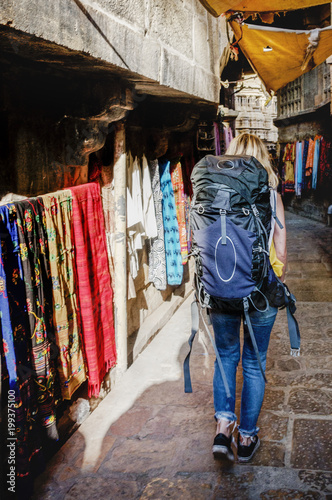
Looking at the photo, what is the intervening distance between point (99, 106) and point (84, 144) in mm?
312

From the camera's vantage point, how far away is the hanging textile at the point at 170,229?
5.89 metres

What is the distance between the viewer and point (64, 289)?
10.7 feet

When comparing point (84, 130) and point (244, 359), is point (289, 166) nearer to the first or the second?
point (84, 130)

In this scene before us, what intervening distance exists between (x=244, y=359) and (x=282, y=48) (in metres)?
5.03

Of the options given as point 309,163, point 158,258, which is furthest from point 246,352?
point 309,163

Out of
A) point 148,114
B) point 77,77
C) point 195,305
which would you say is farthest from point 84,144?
point 148,114

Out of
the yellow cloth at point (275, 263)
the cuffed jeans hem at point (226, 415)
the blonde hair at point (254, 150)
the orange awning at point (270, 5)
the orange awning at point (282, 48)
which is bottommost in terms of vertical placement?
the cuffed jeans hem at point (226, 415)

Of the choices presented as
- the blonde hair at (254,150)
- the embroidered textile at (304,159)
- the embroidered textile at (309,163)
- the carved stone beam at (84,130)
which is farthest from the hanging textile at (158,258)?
the embroidered textile at (304,159)

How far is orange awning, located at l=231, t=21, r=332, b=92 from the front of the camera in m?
5.98

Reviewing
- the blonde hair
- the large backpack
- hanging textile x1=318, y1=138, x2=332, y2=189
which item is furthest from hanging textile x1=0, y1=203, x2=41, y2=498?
hanging textile x1=318, y1=138, x2=332, y2=189

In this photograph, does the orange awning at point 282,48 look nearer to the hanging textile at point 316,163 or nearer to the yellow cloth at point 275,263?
the yellow cloth at point 275,263

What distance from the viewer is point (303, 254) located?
10734 mm

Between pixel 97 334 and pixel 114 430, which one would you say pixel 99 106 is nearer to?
pixel 97 334

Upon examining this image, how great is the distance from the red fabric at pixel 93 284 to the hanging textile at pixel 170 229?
1.96 metres
